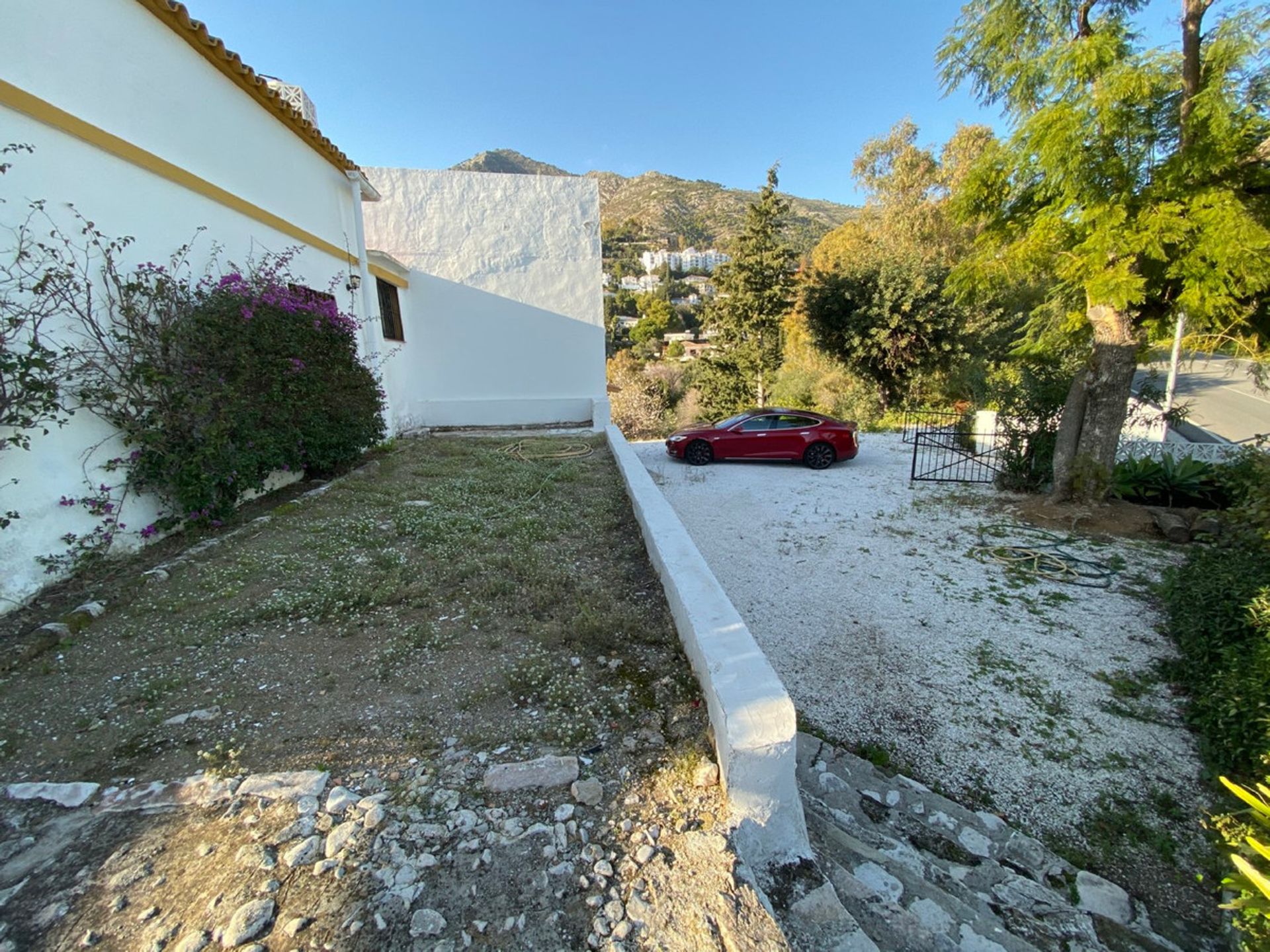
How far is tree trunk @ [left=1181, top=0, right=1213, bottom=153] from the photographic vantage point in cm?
577

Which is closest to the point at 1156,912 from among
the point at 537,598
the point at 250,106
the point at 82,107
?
the point at 537,598

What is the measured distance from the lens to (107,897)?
5.23 ft

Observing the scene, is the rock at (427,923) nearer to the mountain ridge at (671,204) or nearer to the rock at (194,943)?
the rock at (194,943)

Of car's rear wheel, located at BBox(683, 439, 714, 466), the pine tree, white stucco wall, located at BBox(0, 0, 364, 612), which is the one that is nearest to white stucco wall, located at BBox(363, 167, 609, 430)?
car's rear wheel, located at BBox(683, 439, 714, 466)

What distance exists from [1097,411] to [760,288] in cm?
2059

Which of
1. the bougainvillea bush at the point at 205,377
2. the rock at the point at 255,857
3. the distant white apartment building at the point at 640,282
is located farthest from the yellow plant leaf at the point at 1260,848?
the distant white apartment building at the point at 640,282

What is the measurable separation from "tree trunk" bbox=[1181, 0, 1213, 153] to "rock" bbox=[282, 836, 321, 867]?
9372 millimetres

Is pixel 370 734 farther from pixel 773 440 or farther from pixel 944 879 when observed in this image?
pixel 773 440

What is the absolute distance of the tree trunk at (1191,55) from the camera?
5770mm

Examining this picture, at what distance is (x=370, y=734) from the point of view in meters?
Answer: 2.34

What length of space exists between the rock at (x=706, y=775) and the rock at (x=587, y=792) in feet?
1.22

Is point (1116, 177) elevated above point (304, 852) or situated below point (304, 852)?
above

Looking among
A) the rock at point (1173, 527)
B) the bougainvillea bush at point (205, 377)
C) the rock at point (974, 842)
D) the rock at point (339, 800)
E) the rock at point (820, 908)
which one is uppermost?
the bougainvillea bush at point (205, 377)

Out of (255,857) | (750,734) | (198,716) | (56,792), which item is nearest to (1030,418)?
(750,734)
